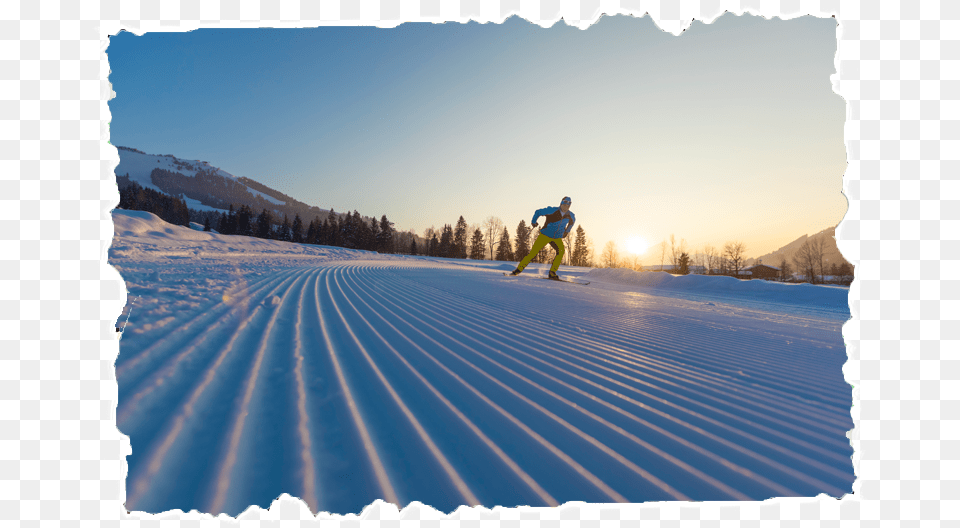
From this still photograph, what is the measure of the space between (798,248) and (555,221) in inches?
187

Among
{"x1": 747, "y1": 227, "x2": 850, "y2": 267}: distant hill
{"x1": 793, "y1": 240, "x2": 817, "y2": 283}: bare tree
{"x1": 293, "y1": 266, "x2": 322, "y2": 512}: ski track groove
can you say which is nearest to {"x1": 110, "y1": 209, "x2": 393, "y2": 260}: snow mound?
{"x1": 293, "y1": 266, "x2": 322, "y2": 512}: ski track groove

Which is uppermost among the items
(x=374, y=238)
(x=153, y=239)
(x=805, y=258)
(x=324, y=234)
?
(x=324, y=234)

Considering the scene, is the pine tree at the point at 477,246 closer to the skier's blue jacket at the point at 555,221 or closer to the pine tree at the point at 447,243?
the pine tree at the point at 447,243

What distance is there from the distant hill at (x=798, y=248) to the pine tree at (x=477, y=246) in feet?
91.7

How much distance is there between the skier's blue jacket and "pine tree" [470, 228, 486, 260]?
2371 centimetres

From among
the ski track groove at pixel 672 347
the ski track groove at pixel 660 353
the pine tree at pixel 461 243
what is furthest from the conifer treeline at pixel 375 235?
the ski track groove at pixel 660 353

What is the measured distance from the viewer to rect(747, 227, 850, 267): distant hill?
1362mm

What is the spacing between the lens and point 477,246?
31.7 metres

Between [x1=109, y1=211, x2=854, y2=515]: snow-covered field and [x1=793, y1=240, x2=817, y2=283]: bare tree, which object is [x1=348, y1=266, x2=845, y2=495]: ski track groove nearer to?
[x1=109, y1=211, x2=854, y2=515]: snow-covered field

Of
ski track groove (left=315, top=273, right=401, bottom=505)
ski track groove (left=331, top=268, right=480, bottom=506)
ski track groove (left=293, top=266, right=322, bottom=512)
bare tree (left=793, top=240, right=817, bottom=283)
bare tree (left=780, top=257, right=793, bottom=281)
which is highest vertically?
bare tree (left=793, top=240, right=817, bottom=283)

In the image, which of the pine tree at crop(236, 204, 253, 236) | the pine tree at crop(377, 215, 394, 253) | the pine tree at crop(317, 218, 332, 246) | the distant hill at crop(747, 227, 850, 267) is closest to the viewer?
the distant hill at crop(747, 227, 850, 267)

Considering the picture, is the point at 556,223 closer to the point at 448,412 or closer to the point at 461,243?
the point at 448,412

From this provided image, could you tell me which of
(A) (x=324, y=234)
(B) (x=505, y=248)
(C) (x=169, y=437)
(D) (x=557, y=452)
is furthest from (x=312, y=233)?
(D) (x=557, y=452)

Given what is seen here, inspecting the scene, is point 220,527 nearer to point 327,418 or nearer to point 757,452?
point 327,418
